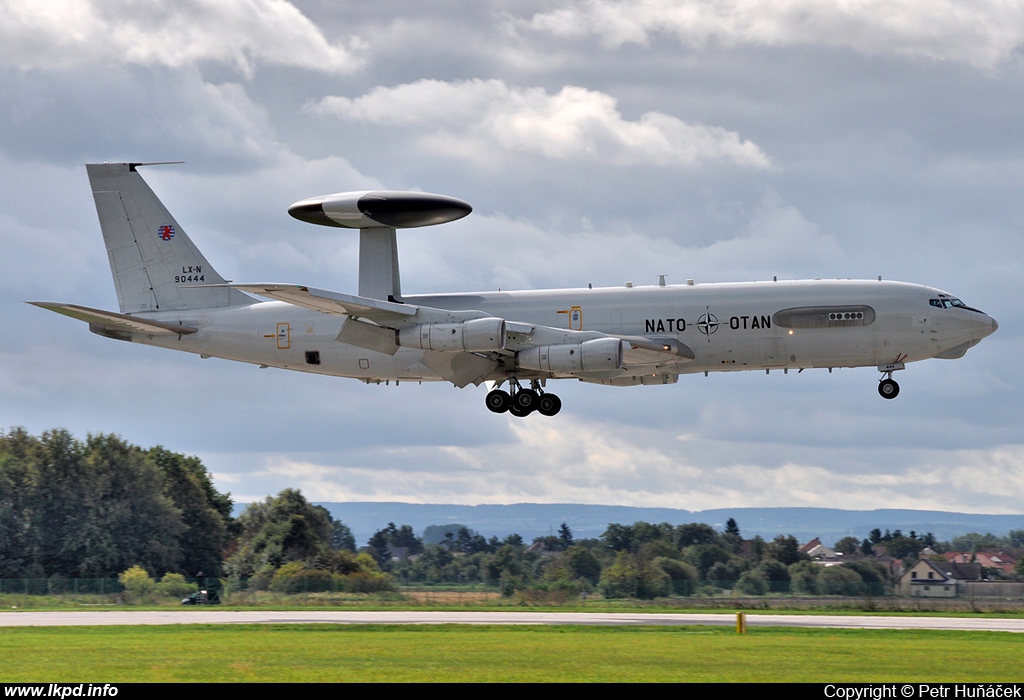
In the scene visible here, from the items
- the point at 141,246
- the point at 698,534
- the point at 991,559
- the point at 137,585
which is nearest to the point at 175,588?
the point at 137,585

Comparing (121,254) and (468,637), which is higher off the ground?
(121,254)

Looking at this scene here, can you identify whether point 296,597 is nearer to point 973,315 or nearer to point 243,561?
point 243,561

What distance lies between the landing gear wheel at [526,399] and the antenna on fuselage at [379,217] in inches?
236

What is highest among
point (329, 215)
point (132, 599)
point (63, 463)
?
point (329, 215)

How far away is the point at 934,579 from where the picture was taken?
74.3m

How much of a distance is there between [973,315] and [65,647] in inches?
1208

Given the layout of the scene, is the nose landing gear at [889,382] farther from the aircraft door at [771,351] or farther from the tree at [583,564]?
the tree at [583,564]

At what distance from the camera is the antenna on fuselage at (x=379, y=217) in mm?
45188

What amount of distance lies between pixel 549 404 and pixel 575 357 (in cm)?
465

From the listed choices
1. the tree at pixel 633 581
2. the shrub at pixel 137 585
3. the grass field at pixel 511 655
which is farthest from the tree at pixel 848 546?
the grass field at pixel 511 655

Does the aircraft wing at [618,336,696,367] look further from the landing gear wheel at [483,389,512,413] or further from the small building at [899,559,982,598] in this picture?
the small building at [899,559,982,598]

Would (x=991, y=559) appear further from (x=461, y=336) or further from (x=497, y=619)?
(x=461, y=336)
